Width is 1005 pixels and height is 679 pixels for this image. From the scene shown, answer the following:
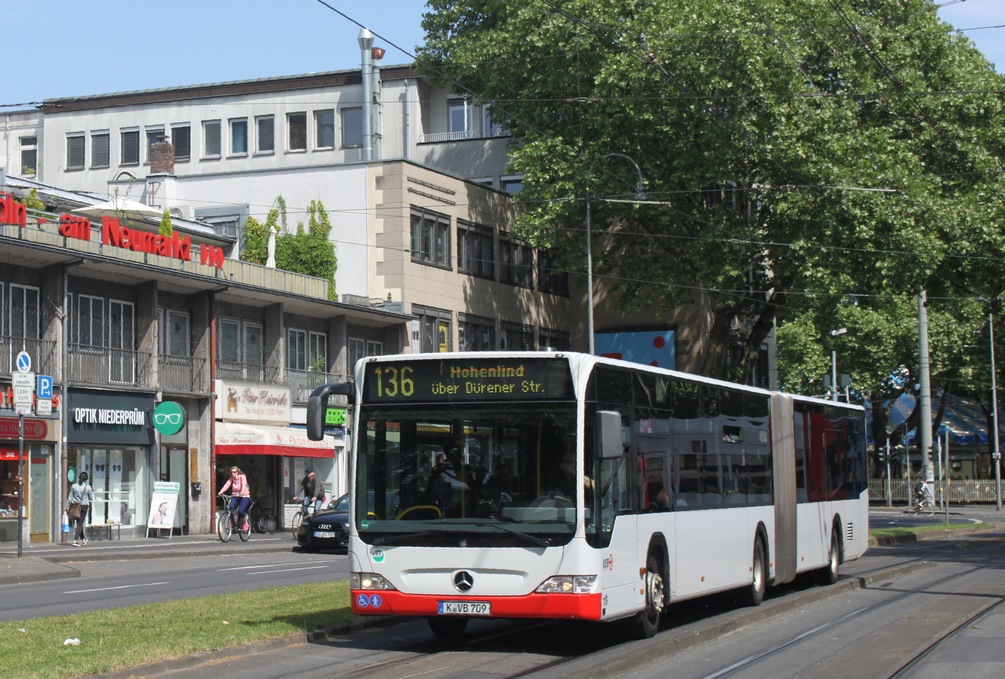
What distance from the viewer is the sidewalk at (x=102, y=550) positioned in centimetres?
2336

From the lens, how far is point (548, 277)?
6038 cm

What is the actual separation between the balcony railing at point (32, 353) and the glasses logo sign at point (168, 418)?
310cm

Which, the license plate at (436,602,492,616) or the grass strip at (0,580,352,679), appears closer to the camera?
the grass strip at (0,580,352,679)

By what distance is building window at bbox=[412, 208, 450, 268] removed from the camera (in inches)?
1980

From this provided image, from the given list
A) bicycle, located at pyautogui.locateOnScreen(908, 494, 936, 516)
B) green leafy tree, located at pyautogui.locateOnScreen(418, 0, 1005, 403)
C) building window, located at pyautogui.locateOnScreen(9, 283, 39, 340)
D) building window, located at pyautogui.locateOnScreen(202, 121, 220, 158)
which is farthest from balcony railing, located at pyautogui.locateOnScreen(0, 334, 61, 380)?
building window, located at pyautogui.locateOnScreen(202, 121, 220, 158)

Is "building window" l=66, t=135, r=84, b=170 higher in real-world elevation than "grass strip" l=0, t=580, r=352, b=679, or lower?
higher

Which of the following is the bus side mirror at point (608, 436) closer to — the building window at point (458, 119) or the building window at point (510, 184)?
the building window at point (510, 184)

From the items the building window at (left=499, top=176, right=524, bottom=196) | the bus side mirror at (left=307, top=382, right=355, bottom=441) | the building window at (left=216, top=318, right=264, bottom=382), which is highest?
the building window at (left=499, top=176, right=524, bottom=196)

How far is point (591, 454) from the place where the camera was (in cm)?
1290

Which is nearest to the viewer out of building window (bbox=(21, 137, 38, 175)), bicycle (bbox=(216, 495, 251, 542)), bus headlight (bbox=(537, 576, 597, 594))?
bus headlight (bbox=(537, 576, 597, 594))

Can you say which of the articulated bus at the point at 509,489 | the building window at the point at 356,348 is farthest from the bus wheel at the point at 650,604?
the building window at the point at 356,348

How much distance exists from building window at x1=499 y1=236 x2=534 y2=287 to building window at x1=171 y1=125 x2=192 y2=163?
19378mm

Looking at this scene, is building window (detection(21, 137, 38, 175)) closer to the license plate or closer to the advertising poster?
the advertising poster

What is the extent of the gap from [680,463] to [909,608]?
4.40 metres
